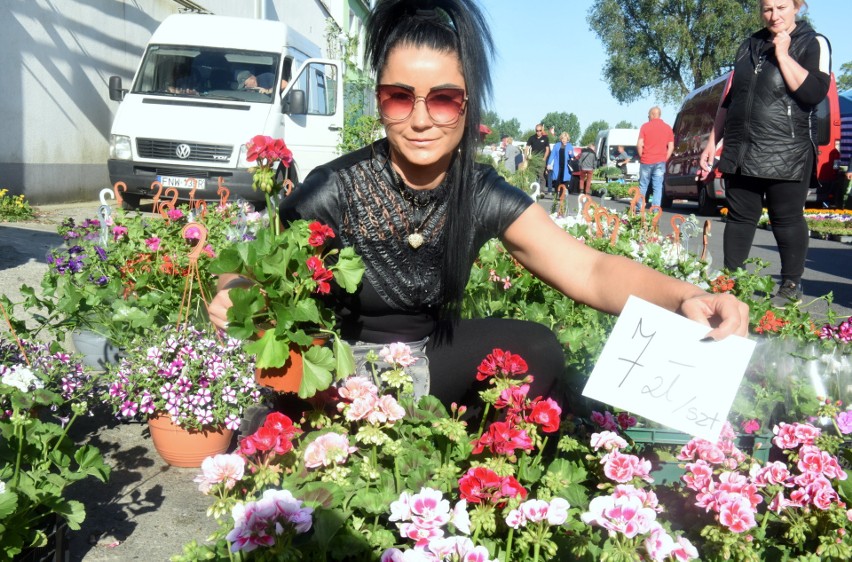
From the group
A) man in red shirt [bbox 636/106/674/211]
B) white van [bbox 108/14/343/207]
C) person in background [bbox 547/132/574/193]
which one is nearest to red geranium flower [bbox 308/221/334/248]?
white van [bbox 108/14/343/207]

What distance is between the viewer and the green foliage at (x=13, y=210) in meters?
8.14

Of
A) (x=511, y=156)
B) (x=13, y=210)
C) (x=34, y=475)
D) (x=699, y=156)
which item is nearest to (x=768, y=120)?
(x=34, y=475)

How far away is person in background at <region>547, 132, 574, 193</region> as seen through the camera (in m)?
22.1

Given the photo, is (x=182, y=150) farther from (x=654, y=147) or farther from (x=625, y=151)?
(x=625, y=151)

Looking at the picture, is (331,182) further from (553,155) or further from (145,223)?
(553,155)

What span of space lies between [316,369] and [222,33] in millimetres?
9308

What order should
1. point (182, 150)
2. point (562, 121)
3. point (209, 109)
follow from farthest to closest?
point (562, 121) < point (209, 109) < point (182, 150)

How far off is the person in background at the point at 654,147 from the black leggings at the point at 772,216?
9315mm

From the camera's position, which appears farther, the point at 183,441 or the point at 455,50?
the point at 183,441

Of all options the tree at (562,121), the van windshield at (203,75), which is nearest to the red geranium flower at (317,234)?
the van windshield at (203,75)

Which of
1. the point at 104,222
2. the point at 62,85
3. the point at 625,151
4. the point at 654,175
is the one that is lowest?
the point at 104,222

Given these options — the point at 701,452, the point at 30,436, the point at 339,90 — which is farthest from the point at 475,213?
the point at 339,90

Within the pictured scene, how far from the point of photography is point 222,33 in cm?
1014

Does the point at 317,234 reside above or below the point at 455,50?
below
